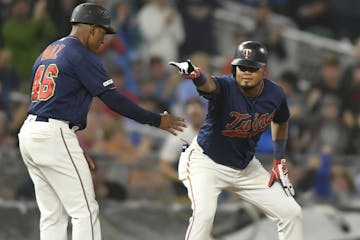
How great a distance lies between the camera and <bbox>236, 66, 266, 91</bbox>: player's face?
8336 millimetres

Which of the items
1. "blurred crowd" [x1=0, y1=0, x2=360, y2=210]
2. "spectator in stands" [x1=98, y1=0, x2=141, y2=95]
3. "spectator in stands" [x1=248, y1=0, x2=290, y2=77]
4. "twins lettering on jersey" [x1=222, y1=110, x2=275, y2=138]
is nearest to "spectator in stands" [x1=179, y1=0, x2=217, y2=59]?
"blurred crowd" [x1=0, y1=0, x2=360, y2=210]

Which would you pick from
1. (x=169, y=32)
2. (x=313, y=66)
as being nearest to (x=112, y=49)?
(x=169, y=32)

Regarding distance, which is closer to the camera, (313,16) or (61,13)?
(61,13)

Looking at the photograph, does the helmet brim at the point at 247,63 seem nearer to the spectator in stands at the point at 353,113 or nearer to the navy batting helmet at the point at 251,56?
the navy batting helmet at the point at 251,56

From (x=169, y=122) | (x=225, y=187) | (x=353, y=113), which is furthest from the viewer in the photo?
(x=353, y=113)

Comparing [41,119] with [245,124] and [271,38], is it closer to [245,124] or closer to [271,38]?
[245,124]

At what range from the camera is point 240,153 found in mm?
8633

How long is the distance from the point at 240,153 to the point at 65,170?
1504mm

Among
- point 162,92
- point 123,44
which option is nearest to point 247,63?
point 162,92

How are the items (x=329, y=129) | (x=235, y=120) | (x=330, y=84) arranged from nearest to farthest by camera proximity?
1. (x=235, y=120)
2. (x=329, y=129)
3. (x=330, y=84)

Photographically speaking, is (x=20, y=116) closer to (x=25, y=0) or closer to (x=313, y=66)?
(x=25, y=0)

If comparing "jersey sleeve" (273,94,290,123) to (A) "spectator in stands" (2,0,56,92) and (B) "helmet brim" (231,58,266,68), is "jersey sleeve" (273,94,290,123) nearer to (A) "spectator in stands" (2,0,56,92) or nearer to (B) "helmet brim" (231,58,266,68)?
(B) "helmet brim" (231,58,266,68)

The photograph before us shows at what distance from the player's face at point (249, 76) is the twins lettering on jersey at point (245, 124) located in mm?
229

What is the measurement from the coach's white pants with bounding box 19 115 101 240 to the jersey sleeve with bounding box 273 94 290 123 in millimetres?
1703
